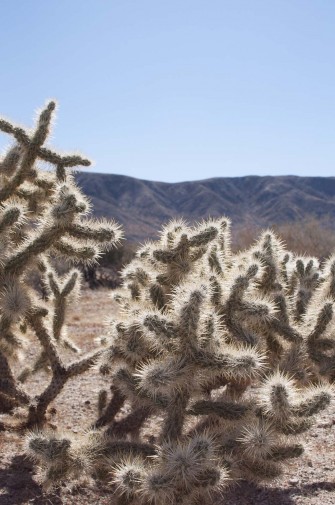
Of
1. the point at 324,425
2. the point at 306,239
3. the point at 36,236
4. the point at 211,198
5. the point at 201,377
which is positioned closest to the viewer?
the point at 201,377

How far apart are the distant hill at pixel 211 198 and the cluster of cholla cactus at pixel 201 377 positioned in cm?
8733

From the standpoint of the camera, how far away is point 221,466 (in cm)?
307

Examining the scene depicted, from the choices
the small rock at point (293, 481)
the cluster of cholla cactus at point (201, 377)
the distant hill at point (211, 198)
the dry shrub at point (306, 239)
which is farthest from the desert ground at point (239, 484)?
the distant hill at point (211, 198)

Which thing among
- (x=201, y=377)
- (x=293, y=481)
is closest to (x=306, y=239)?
(x=293, y=481)

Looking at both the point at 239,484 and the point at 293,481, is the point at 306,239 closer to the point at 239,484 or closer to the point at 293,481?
the point at 293,481

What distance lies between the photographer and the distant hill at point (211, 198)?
4011 inches

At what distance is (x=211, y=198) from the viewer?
115 m

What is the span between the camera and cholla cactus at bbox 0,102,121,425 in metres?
3.86

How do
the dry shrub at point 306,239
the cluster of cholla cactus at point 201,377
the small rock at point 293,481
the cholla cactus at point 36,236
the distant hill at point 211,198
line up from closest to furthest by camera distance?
1. the cluster of cholla cactus at point 201,377
2. the small rock at point 293,481
3. the cholla cactus at point 36,236
4. the dry shrub at point 306,239
5. the distant hill at point 211,198

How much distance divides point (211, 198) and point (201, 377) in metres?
112

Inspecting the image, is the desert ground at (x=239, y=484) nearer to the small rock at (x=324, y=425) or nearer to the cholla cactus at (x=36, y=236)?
the small rock at (x=324, y=425)

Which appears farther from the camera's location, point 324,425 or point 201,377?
point 324,425

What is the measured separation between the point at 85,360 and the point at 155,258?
122 centimetres

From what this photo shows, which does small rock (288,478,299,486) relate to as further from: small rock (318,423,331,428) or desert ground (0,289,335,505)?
small rock (318,423,331,428)
